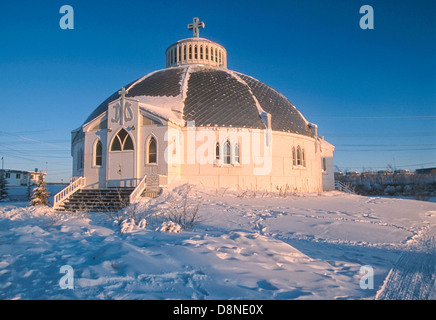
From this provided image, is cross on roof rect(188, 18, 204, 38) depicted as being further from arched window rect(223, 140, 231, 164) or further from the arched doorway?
the arched doorway

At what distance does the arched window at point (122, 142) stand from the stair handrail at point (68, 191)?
2711 millimetres

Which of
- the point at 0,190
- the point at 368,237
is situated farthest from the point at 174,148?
the point at 0,190

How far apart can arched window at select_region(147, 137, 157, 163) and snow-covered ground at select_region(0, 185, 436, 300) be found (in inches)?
316

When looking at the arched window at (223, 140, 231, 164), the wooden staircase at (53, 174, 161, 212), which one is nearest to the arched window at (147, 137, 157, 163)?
the wooden staircase at (53, 174, 161, 212)

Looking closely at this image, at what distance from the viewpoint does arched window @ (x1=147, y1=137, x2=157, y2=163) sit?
55.7 feet

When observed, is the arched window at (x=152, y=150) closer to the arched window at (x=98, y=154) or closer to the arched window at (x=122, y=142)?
the arched window at (x=122, y=142)

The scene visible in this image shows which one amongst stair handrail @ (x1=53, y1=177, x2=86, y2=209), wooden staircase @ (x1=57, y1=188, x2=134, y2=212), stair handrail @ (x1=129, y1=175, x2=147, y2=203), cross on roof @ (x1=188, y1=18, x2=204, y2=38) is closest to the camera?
wooden staircase @ (x1=57, y1=188, x2=134, y2=212)

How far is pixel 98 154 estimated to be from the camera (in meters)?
18.4

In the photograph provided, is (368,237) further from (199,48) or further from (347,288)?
(199,48)

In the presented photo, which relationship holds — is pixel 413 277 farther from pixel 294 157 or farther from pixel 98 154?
pixel 294 157

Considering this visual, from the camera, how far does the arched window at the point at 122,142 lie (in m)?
17.3

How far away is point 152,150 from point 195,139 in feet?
9.60

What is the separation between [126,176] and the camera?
17141 millimetres
